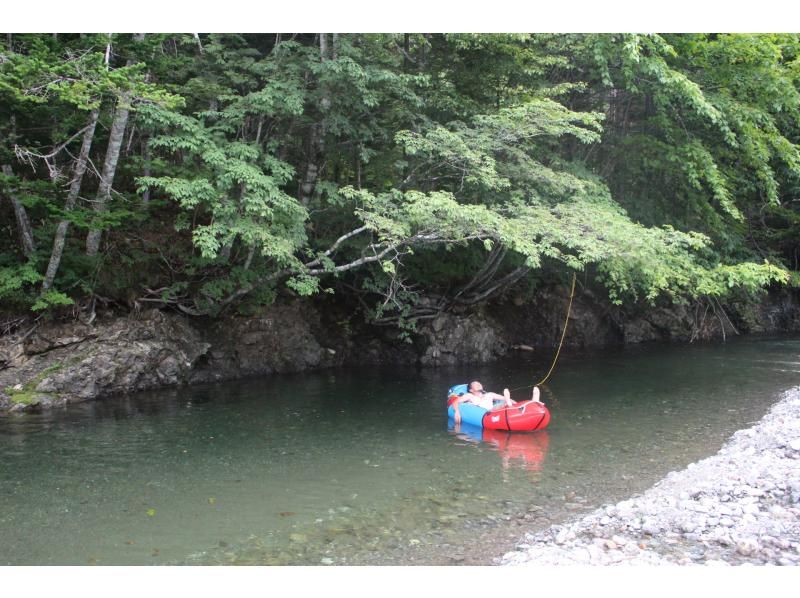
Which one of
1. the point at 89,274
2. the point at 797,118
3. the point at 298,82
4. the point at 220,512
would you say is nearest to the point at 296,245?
the point at 298,82

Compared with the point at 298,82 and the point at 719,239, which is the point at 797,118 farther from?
the point at 298,82

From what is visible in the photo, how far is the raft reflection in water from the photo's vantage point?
29.1 ft

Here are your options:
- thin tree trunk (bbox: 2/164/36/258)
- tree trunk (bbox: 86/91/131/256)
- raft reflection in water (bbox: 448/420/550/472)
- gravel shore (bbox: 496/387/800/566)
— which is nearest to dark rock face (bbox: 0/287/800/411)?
thin tree trunk (bbox: 2/164/36/258)

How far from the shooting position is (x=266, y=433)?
34.0ft

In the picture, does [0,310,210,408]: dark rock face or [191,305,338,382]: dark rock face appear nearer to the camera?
[0,310,210,408]: dark rock face

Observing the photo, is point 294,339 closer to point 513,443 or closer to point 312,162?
point 312,162

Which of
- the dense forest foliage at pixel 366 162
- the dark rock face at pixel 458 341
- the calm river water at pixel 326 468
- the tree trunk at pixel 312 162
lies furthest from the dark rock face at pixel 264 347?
the tree trunk at pixel 312 162

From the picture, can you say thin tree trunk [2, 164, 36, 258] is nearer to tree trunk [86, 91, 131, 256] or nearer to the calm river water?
tree trunk [86, 91, 131, 256]

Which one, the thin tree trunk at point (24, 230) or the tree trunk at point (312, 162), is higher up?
the tree trunk at point (312, 162)

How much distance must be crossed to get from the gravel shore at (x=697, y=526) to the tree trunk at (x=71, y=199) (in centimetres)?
973

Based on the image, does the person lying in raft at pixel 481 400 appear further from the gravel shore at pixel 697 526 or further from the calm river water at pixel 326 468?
the gravel shore at pixel 697 526

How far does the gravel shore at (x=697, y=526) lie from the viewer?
17.4ft

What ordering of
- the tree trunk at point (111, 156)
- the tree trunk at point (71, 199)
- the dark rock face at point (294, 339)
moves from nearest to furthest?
1. the tree trunk at point (71, 199)
2. the tree trunk at point (111, 156)
3. the dark rock face at point (294, 339)

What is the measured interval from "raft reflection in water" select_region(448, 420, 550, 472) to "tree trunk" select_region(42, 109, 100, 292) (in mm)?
7811
